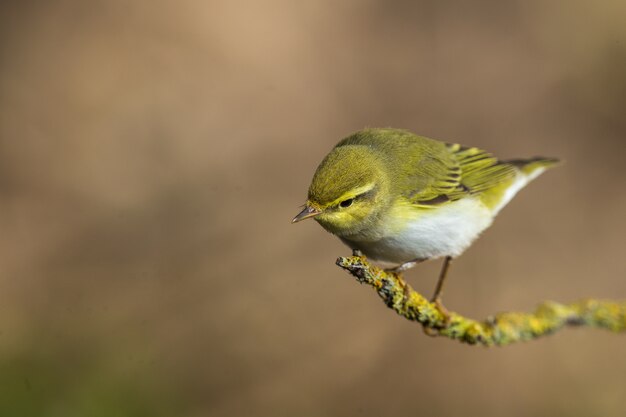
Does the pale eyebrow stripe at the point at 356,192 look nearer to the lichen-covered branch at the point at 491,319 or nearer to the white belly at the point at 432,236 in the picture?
the white belly at the point at 432,236

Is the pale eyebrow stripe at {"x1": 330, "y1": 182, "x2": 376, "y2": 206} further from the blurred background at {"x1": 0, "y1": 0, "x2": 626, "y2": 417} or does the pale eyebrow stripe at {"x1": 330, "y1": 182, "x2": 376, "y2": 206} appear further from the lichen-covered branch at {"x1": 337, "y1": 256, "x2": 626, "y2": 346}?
the blurred background at {"x1": 0, "y1": 0, "x2": 626, "y2": 417}

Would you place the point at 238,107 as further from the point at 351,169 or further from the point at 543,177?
the point at 351,169

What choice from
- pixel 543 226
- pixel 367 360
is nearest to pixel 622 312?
pixel 367 360

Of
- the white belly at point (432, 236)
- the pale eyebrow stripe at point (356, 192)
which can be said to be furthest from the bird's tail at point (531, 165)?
the pale eyebrow stripe at point (356, 192)

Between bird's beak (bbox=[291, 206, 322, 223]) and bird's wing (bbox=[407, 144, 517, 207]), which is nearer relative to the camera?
bird's beak (bbox=[291, 206, 322, 223])

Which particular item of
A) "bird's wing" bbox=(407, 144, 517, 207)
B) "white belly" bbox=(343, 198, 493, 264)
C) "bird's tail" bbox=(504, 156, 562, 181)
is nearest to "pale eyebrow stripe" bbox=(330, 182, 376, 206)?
"white belly" bbox=(343, 198, 493, 264)

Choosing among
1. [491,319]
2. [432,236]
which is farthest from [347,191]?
[491,319]
